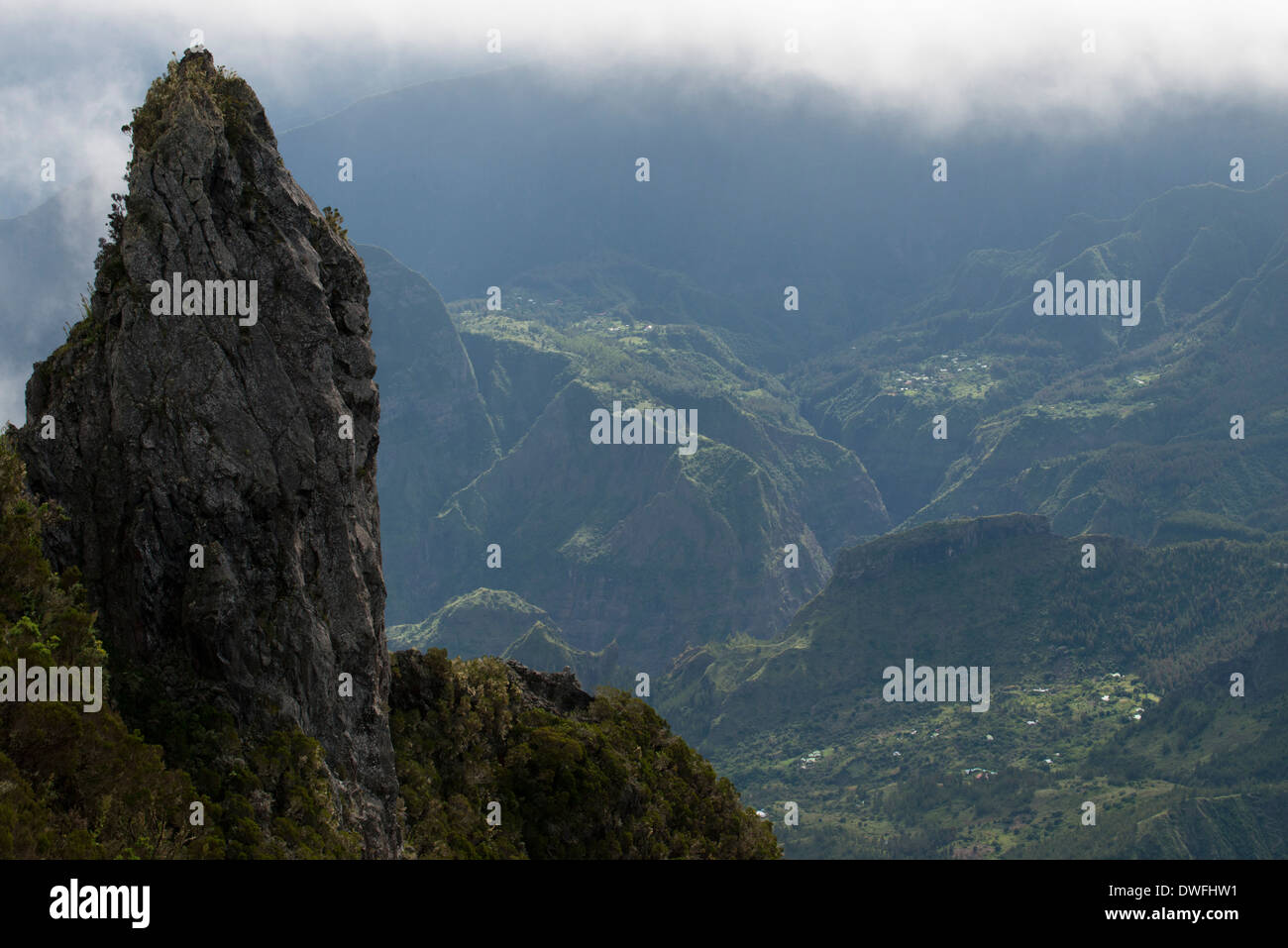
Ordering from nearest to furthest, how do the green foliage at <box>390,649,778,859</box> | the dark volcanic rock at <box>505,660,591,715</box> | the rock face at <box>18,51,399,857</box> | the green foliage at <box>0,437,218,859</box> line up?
1. the green foliage at <box>0,437,218,859</box>
2. the rock face at <box>18,51,399,857</box>
3. the green foliage at <box>390,649,778,859</box>
4. the dark volcanic rock at <box>505,660,591,715</box>

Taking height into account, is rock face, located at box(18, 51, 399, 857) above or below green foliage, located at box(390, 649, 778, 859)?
above

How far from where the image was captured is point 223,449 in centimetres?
4562

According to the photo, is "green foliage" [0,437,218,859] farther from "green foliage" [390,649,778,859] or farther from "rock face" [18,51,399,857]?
"green foliage" [390,649,778,859]

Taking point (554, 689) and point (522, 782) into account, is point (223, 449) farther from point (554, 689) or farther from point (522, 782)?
point (554, 689)

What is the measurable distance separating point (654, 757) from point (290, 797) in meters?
39.2

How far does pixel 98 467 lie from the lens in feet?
146

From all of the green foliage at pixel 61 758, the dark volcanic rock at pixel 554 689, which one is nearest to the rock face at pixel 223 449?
the green foliage at pixel 61 758

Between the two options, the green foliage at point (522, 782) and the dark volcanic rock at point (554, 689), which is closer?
the green foliage at point (522, 782)

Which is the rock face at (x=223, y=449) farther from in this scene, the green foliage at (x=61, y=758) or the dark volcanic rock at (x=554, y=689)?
the dark volcanic rock at (x=554, y=689)

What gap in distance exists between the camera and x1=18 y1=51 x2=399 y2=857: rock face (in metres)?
44.3

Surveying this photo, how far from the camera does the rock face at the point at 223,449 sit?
44.3 meters

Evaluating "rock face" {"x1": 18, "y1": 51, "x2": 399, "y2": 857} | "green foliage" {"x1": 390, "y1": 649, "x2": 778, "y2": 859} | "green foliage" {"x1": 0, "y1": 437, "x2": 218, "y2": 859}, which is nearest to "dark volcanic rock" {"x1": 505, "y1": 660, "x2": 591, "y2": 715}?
"green foliage" {"x1": 390, "y1": 649, "x2": 778, "y2": 859}

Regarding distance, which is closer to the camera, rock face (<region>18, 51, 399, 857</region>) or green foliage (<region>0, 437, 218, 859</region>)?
green foliage (<region>0, 437, 218, 859</region>)
